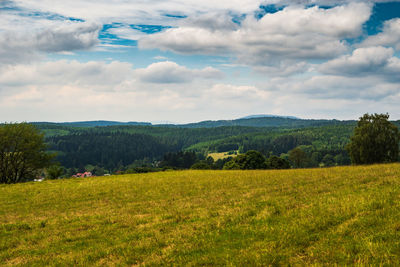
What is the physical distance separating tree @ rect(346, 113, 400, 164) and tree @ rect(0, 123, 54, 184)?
69775 mm

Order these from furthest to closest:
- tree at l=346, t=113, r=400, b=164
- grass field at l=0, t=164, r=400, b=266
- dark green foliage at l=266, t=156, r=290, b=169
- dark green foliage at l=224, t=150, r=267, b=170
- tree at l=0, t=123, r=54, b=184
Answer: dark green foliage at l=266, t=156, r=290, b=169
dark green foliage at l=224, t=150, r=267, b=170
tree at l=346, t=113, r=400, b=164
tree at l=0, t=123, r=54, b=184
grass field at l=0, t=164, r=400, b=266

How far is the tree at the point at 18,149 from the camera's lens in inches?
2178

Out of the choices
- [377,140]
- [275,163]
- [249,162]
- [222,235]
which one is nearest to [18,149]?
Answer: [222,235]

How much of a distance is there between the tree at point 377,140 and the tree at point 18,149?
69.8 metres

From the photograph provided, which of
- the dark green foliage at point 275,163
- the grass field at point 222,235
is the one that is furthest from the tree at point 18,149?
the dark green foliage at point 275,163

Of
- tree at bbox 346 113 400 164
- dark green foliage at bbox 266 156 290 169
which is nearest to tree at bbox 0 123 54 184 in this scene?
dark green foliage at bbox 266 156 290 169

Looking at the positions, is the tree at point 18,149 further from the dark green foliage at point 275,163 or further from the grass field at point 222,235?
the dark green foliage at point 275,163

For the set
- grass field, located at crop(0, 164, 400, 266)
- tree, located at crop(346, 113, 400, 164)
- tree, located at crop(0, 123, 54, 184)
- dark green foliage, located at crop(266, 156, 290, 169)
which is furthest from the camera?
dark green foliage, located at crop(266, 156, 290, 169)

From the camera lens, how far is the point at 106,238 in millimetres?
13156

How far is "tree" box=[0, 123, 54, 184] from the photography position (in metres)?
55.3

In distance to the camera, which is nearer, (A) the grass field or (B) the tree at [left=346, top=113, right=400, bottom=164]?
(A) the grass field

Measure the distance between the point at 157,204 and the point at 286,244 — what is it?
13.1 metres

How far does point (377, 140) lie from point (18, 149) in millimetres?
75622

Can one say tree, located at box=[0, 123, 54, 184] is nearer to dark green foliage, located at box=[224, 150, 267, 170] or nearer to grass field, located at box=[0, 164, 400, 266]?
grass field, located at box=[0, 164, 400, 266]
